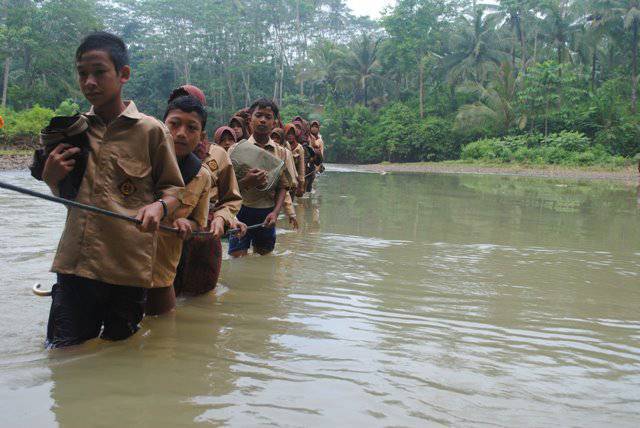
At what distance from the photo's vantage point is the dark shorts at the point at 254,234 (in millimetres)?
6023

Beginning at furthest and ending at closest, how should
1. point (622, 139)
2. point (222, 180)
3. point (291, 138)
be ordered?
point (622, 139), point (291, 138), point (222, 180)

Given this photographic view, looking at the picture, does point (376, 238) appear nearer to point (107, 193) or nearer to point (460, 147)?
point (107, 193)

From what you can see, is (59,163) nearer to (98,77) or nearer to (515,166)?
(98,77)

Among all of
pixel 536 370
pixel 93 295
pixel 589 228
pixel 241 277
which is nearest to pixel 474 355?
pixel 536 370

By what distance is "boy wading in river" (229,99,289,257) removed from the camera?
18.9 feet

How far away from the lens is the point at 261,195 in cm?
602

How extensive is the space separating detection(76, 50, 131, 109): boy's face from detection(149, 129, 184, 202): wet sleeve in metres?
0.29

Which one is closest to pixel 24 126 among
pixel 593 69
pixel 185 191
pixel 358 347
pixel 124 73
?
pixel 185 191

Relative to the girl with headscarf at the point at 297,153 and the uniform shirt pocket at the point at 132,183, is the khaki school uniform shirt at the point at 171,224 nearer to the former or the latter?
the uniform shirt pocket at the point at 132,183

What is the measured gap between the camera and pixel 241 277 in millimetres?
5410

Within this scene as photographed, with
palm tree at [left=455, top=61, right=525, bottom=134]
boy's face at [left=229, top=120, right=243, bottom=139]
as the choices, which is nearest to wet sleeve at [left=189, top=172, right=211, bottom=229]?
boy's face at [left=229, top=120, right=243, bottom=139]

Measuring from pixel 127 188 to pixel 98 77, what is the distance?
52cm

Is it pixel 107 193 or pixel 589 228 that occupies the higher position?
pixel 107 193

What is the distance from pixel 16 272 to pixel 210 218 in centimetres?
194
